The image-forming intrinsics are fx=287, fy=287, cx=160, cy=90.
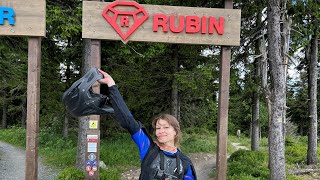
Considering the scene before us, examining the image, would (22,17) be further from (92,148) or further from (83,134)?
(83,134)

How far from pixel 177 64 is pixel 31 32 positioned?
851cm

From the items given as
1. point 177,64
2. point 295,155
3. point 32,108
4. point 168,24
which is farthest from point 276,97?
point 295,155

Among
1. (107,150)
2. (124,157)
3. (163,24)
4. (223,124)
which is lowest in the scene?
(124,157)

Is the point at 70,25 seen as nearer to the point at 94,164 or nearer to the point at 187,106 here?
the point at 94,164

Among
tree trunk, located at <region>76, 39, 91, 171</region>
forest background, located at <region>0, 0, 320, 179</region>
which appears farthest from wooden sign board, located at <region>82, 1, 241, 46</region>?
tree trunk, located at <region>76, 39, 91, 171</region>

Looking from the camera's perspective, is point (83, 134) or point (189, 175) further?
point (83, 134)

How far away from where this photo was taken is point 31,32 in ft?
15.9

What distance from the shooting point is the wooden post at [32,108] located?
194 inches

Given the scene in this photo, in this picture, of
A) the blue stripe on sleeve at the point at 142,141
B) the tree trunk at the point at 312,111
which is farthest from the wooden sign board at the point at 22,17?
the tree trunk at the point at 312,111

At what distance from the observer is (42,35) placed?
16.1ft

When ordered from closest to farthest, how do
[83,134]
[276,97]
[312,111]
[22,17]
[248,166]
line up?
[22,17], [276,97], [83,134], [248,166], [312,111]

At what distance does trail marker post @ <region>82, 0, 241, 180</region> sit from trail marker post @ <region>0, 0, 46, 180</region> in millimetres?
781

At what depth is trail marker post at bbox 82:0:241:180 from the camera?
4.93m

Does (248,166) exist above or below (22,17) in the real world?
below
